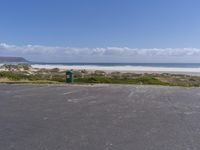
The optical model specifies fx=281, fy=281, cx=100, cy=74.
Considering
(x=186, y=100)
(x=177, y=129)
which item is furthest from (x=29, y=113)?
(x=186, y=100)

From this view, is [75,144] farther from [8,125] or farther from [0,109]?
[0,109]

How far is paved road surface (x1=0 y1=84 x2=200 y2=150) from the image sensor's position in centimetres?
538

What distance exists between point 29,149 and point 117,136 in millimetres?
1850

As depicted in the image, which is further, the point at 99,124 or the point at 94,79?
the point at 94,79

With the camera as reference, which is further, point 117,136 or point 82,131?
point 82,131

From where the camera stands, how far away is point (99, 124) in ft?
22.9

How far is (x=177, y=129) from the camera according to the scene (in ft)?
21.5

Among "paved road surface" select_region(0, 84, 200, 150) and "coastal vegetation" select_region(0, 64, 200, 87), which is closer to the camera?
"paved road surface" select_region(0, 84, 200, 150)

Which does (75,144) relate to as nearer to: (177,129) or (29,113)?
(177,129)

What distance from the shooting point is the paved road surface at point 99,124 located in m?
5.38

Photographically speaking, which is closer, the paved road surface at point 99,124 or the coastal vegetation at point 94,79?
the paved road surface at point 99,124

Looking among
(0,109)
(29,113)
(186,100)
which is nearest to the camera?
(29,113)

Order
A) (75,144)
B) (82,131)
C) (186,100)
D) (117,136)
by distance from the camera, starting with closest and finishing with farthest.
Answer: (75,144)
(117,136)
(82,131)
(186,100)

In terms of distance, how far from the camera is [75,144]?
5332mm
